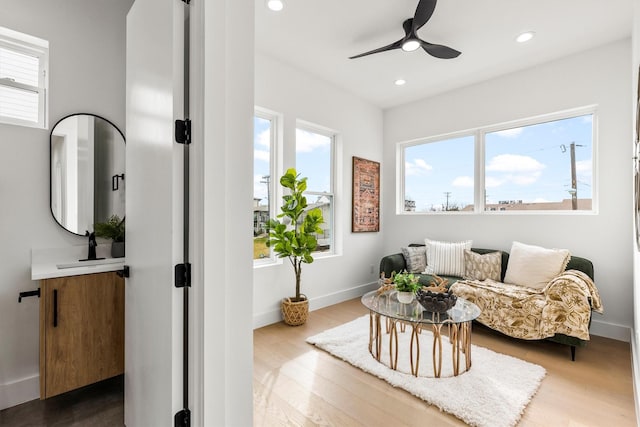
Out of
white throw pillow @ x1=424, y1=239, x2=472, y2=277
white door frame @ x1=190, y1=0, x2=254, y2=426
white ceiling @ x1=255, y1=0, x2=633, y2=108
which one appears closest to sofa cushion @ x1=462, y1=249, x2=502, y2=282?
white throw pillow @ x1=424, y1=239, x2=472, y2=277

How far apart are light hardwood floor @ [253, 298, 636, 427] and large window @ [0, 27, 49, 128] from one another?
2.37m

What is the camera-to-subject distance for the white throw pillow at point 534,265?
2984mm

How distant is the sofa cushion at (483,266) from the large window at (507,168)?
2.19 feet

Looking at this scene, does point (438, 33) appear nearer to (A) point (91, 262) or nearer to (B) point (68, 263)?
(A) point (91, 262)

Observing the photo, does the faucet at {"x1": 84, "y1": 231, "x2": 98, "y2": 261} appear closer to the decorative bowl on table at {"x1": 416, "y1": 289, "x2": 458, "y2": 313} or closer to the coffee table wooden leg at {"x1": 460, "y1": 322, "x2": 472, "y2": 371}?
the decorative bowl on table at {"x1": 416, "y1": 289, "x2": 458, "y2": 313}

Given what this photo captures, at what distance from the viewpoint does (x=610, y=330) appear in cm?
300

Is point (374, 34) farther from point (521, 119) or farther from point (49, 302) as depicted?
point (49, 302)

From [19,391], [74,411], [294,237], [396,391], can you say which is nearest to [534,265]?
[396,391]

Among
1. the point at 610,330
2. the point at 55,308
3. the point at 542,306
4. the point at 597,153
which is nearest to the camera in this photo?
the point at 55,308

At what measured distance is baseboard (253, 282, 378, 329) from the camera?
323 centimetres

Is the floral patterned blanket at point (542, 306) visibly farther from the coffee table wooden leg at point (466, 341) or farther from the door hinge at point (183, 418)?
the door hinge at point (183, 418)

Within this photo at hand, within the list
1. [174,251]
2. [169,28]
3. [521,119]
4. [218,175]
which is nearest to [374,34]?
[521,119]

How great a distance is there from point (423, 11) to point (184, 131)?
6.59 feet

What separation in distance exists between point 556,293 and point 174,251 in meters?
2.95
